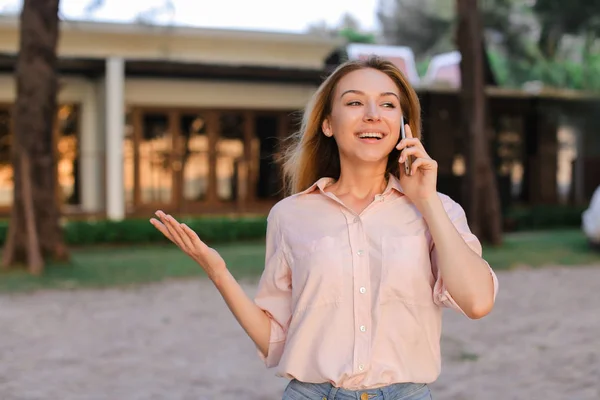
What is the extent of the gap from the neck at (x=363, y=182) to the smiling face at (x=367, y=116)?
0.02m

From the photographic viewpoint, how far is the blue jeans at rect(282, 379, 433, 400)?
2.09 meters

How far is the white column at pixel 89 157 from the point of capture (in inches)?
750

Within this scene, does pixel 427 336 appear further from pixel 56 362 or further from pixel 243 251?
pixel 243 251

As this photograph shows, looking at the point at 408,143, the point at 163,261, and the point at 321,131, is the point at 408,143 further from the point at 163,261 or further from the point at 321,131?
the point at 163,261

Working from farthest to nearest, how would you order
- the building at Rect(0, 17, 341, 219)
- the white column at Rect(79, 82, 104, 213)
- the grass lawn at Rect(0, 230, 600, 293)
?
the white column at Rect(79, 82, 104, 213)
the building at Rect(0, 17, 341, 219)
the grass lawn at Rect(0, 230, 600, 293)

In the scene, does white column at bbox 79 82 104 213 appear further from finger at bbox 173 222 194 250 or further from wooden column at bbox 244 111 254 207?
finger at bbox 173 222 194 250

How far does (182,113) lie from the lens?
1959 centimetres

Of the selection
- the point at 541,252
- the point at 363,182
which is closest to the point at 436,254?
the point at 363,182

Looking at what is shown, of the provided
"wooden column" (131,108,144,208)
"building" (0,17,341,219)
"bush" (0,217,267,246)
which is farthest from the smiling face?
"wooden column" (131,108,144,208)

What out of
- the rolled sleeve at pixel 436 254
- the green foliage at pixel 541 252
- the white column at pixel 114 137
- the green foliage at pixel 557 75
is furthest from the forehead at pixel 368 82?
the green foliage at pixel 557 75

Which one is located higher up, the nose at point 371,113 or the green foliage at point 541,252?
the nose at point 371,113

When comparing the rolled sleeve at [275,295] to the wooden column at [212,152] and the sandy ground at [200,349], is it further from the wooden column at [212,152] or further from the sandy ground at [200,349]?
the wooden column at [212,152]

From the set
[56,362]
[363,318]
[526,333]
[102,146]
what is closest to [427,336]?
[363,318]

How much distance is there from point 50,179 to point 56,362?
5886mm
